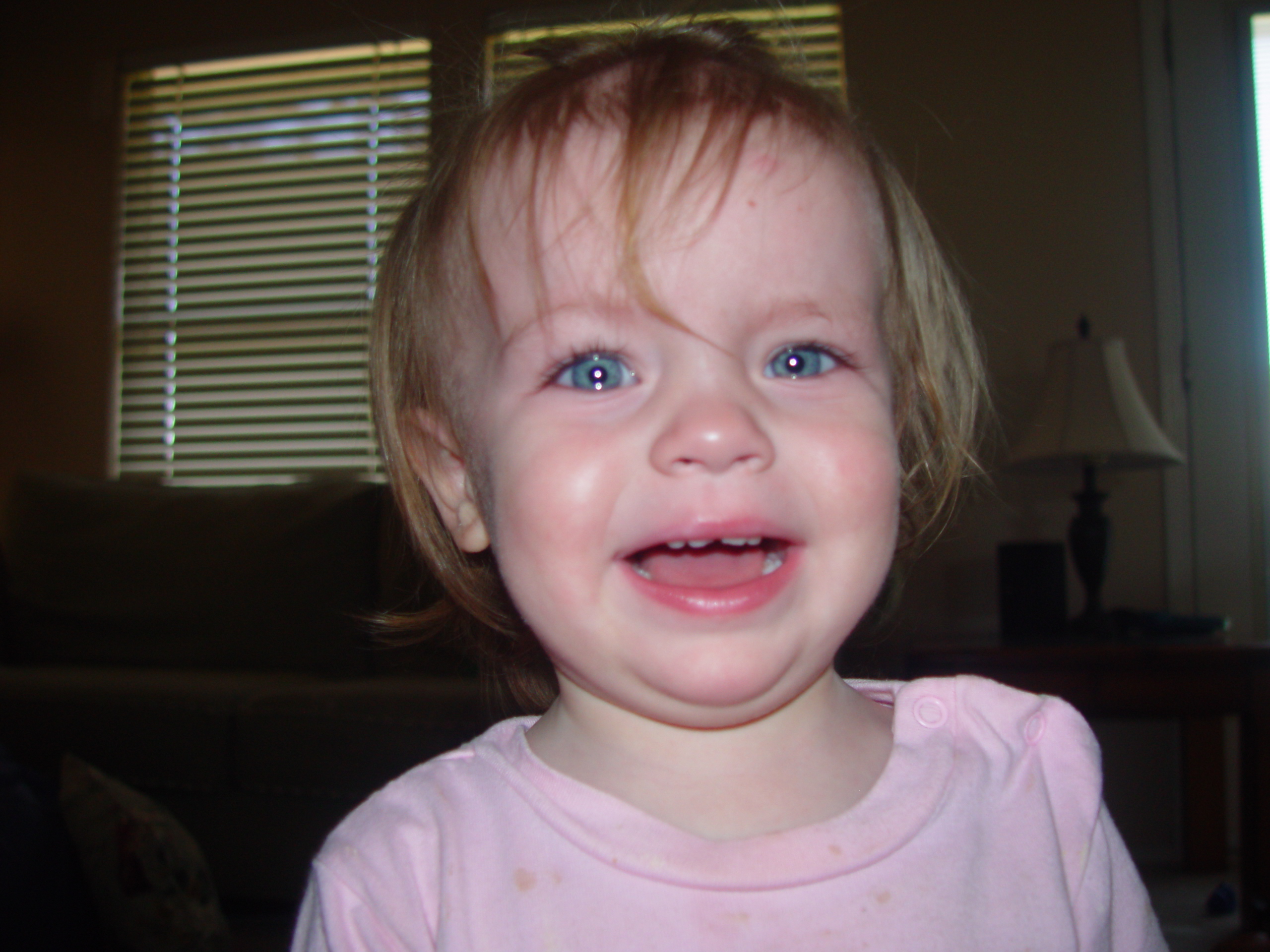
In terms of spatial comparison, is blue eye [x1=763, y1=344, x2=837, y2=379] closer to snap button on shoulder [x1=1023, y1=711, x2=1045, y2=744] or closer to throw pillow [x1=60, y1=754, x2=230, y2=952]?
snap button on shoulder [x1=1023, y1=711, x2=1045, y2=744]

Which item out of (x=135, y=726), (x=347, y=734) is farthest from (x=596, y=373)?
(x=135, y=726)

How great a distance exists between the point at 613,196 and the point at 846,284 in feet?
0.51

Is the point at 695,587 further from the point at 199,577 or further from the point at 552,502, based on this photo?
the point at 199,577

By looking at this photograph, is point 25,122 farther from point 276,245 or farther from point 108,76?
point 276,245

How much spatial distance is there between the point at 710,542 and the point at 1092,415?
6.88ft

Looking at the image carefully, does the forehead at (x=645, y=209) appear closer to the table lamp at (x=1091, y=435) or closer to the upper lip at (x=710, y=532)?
the upper lip at (x=710, y=532)

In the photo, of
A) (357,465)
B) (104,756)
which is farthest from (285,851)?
(357,465)

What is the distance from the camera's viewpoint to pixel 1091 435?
232cm

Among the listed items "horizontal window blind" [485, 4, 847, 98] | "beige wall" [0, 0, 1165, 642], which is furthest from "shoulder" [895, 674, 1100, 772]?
"beige wall" [0, 0, 1165, 642]

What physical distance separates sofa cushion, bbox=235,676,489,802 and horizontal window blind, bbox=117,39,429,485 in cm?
140

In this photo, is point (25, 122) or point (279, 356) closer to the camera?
point (279, 356)

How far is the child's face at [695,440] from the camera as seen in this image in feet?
1.71

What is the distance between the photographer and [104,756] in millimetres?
2180

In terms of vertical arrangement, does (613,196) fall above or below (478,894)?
above
